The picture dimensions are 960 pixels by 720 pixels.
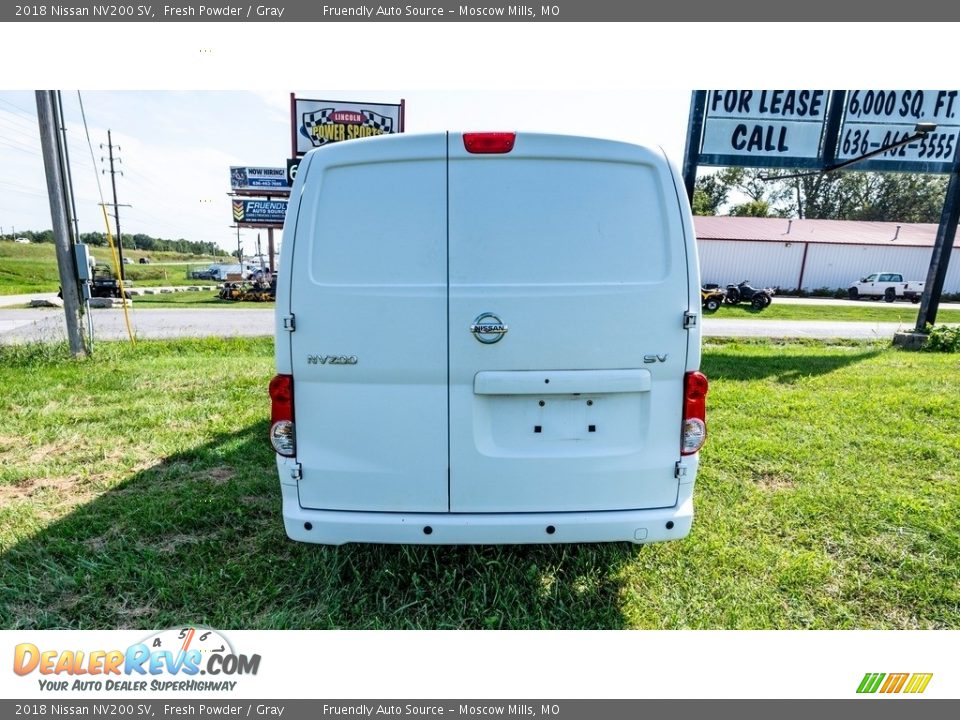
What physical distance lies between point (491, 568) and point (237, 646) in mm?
1363

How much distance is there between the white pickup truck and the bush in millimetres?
20963

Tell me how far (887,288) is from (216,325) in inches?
1265

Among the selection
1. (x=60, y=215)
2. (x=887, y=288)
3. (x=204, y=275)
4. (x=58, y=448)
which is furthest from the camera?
(x=204, y=275)

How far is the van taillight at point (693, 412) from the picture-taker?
2.46 meters

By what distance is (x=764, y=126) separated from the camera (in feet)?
28.2

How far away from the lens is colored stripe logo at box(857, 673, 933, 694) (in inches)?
93.4

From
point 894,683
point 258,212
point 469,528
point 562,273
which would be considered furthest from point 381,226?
point 258,212

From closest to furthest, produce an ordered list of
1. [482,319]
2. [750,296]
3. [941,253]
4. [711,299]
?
[482,319], [941,253], [711,299], [750,296]

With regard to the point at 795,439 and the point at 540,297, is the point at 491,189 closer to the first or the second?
the point at 540,297

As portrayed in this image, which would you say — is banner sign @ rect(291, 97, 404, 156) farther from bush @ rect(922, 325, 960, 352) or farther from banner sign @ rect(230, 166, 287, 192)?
banner sign @ rect(230, 166, 287, 192)

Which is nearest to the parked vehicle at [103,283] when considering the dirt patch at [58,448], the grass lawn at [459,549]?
the grass lawn at [459,549]

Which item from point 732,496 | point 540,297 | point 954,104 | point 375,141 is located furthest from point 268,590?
point 954,104

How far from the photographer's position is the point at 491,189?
2.35m

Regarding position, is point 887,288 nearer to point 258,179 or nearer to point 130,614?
point 130,614
